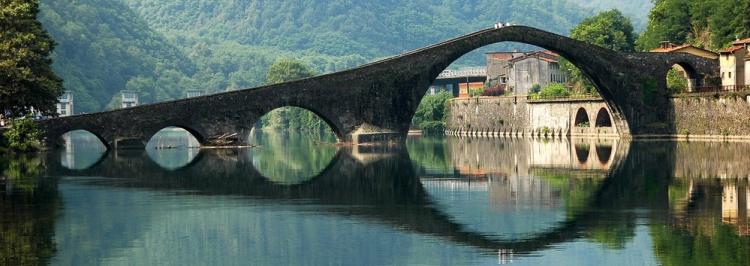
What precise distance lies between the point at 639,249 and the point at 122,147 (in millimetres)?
50789

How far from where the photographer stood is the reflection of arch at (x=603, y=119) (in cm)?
9500

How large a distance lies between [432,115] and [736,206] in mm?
100796

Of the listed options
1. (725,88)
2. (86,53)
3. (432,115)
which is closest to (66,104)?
(86,53)

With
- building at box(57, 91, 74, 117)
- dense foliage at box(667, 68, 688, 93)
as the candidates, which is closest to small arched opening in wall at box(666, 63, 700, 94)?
dense foliage at box(667, 68, 688, 93)

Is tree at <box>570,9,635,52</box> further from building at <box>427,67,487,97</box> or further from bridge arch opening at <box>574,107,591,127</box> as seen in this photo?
building at <box>427,67,487,97</box>

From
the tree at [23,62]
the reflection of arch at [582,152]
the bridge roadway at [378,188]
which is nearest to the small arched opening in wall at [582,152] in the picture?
the reflection of arch at [582,152]

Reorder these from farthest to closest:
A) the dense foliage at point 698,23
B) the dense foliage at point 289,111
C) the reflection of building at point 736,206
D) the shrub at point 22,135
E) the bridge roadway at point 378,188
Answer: the dense foliage at point 289,111, the dense foliage at point 698,23, the shrub at point 22,135, the bridge roadway at point 378,188, the reflection of building at point 736,206

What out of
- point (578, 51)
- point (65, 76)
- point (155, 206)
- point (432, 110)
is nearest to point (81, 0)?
point (65, 76)

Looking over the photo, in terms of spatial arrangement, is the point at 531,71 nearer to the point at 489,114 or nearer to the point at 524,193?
the point at 489,114

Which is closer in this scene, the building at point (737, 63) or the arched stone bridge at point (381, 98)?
the arched stone bridge at point (381, 98)

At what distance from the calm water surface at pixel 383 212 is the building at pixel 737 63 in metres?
24.0

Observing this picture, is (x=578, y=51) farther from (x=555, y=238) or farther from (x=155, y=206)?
(x=555, y=238)

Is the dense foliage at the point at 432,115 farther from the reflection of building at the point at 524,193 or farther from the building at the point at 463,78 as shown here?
the reflection of building at the point at 524,193

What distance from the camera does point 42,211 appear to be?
37.1 m
